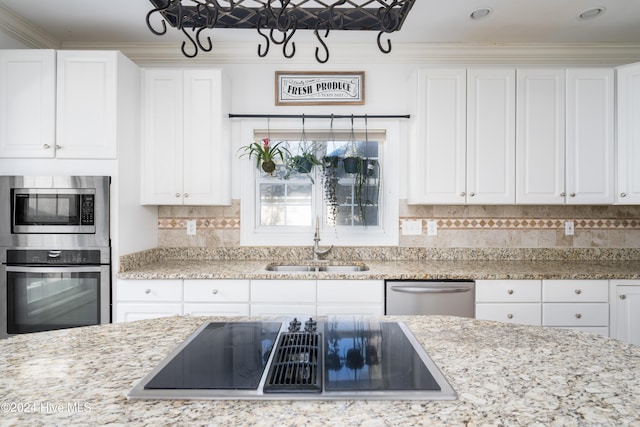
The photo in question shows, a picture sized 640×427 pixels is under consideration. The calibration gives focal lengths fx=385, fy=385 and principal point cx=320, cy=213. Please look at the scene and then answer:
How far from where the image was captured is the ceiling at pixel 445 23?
255 cm

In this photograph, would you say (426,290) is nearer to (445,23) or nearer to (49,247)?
(445,23)

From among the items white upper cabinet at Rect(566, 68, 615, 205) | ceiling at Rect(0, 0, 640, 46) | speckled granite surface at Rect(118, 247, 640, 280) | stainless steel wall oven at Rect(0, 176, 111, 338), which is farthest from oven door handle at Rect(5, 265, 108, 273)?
white upper cabinet at Rect(566, 68, 615, 205)

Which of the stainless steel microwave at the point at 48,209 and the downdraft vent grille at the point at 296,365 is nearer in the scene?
the downdraft vent grille at the point at 296,365

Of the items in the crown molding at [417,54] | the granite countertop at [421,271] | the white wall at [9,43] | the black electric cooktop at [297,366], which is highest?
the crown molding at [417,54]

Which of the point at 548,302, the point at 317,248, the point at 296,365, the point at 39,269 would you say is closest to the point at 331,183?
the point at 317,248

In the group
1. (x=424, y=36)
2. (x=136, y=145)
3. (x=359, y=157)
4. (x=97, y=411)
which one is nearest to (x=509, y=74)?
(x=424, y=36)

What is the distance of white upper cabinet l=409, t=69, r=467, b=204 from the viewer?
2.87 m

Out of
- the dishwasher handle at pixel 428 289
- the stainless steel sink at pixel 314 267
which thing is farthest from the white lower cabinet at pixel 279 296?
the dishwasher handle at pixel 428 289

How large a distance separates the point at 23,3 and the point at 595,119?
4081mm

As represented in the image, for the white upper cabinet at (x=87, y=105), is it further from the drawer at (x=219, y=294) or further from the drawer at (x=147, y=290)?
the drawer at (x=219, y=294)

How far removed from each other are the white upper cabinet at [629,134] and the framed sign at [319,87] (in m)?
1.90

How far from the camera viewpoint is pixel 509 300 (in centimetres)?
259

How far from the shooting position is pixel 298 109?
3209mm

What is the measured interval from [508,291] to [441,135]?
1202 mm
